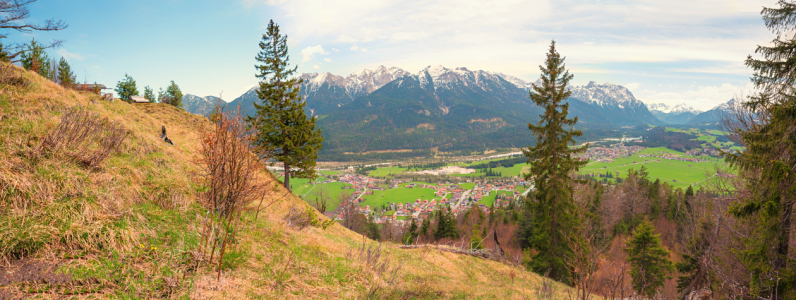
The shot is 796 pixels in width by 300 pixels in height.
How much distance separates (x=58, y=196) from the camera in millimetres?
4434

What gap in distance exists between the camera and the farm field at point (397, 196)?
69.7 meters

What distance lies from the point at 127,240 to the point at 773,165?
47.9 feet

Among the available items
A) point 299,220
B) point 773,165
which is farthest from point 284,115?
point 773,165

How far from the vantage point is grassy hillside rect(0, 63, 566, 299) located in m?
3.46

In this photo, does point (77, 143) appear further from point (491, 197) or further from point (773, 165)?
point (491, 197)

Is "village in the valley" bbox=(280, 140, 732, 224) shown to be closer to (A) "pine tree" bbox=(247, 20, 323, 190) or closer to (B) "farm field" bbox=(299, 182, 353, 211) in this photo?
(B) "farm field" bbox=(299, 182, 353, 211)

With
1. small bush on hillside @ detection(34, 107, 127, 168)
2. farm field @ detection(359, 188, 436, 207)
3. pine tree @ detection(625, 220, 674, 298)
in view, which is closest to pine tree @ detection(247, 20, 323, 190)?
small bush on hillside @ detection(34, 107, 127, 168)

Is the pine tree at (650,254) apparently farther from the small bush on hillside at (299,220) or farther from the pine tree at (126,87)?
the pine tree at (126,87)

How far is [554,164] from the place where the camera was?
15555 millimetres

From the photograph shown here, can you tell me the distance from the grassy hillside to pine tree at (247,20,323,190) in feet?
32.2

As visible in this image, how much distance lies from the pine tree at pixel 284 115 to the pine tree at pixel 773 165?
19.5 m

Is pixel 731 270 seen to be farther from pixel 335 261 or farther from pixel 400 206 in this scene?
pixel 400 206

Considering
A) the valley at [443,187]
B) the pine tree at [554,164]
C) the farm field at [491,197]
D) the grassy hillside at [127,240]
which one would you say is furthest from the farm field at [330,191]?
the grassy hillside at [127,240]

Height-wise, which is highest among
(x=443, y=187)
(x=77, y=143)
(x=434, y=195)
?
(x=77, y=143)
